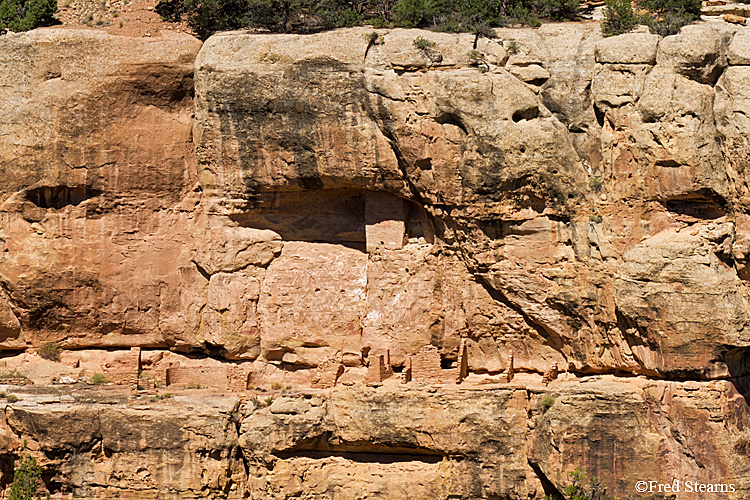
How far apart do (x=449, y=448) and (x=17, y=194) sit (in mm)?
10891

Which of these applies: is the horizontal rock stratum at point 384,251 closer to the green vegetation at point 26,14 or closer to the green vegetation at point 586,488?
the green vegetation at point 586,488

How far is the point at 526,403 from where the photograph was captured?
31.0 m

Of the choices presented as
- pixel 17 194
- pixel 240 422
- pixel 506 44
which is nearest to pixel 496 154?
pixel 506 44

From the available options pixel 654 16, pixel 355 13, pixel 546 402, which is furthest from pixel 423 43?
pixel 546 402

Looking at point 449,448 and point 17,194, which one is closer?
point 449,448

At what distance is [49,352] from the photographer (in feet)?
111

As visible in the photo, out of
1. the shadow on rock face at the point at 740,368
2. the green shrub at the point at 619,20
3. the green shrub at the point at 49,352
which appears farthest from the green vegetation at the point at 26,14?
the shadow on rock face at the point at 740,368

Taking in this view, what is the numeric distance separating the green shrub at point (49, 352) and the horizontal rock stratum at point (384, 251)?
0.20 metres

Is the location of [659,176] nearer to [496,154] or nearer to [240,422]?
[496,154]

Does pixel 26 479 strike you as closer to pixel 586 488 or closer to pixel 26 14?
pixel 26 14

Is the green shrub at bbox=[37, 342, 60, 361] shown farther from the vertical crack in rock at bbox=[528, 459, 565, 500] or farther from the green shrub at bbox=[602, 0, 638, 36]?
the green shrub at bbox=[602, 0, 638, 36]

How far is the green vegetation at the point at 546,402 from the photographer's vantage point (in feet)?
101

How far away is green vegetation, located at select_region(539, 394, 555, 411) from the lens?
3064 centimetres

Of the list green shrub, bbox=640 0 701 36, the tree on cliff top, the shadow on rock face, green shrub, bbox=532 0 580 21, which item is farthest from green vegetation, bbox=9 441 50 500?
green shrub, bbox=640 0 701 36
